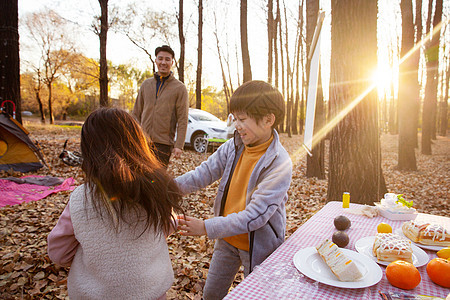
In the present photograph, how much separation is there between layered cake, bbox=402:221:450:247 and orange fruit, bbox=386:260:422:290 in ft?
1.73

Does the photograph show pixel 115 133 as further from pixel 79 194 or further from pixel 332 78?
pixel 332 78

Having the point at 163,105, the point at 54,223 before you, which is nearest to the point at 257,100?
the point at 163,105

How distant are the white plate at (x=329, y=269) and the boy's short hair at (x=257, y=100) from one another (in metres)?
0.81

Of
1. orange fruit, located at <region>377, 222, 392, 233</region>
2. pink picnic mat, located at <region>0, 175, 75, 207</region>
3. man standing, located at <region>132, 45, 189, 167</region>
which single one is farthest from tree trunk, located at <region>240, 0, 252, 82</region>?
orange fruit, located at <region>377, 222, 392, 233</region>

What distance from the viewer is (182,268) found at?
3227 mm

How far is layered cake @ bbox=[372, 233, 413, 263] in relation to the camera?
4.44 ft

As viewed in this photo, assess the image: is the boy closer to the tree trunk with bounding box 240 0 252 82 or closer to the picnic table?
the picnic table

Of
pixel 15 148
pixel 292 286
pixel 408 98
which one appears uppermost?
pixel 408 98

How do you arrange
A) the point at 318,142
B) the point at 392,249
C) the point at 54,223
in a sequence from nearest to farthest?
the point at 392,249, the point at 54,223, the point at 318,142

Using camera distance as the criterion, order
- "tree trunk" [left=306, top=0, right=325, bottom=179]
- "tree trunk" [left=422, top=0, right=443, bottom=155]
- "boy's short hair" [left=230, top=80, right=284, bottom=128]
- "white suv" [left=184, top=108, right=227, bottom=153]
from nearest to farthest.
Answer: "boy's short hair" [left=230, top=80, right=284, bottom=128] → "tree trunk" [left=306, top=0, right=325, bottom=179] → "white suv" [left=184, top=108, right=227, bottom=153] → "tree trunk" [left=422, top=0, right=443, bottom=155]

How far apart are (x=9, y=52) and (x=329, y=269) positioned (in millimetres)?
9192

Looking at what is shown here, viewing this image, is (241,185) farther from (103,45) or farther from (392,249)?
(103,45)

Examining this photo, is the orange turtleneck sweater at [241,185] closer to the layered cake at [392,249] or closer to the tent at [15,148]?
the layered cake at [392,249]

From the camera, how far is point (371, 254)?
1.47m
